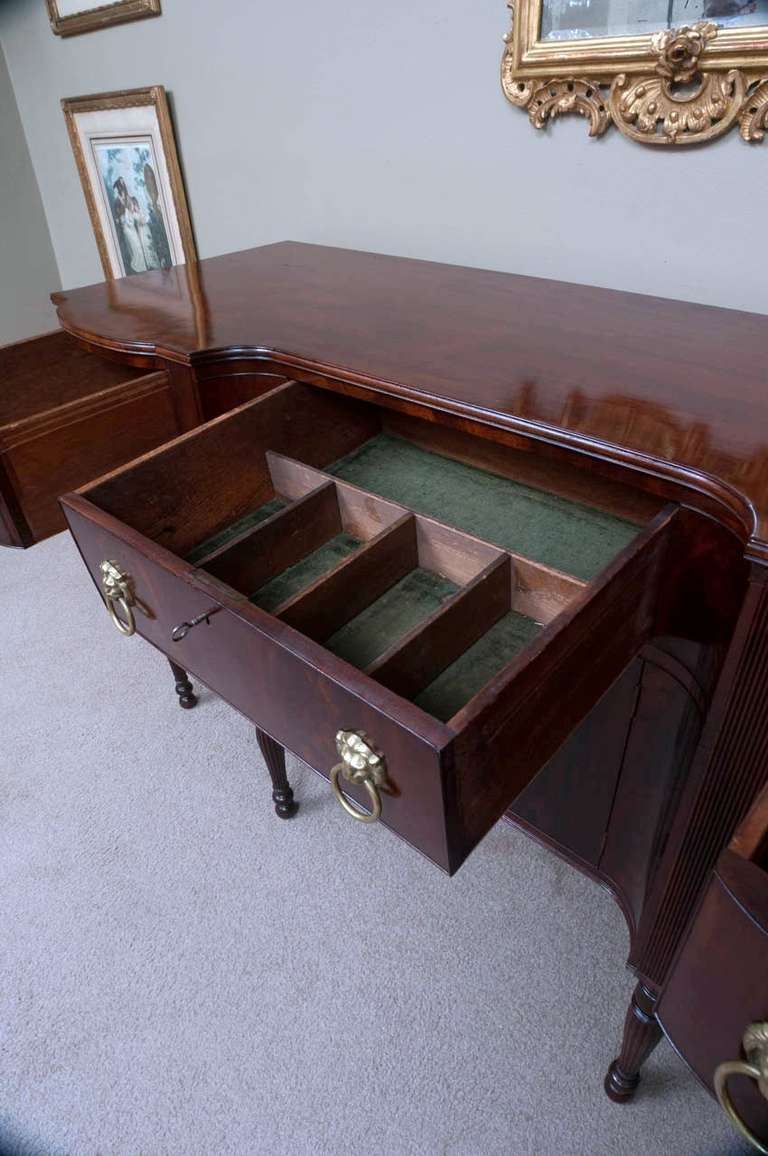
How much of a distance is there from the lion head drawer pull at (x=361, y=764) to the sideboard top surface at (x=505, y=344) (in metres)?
0.28

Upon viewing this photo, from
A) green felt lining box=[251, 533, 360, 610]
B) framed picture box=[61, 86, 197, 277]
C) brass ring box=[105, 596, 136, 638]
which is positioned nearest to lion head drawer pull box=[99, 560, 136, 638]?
brass ring box=[105, 596, 136, 638]

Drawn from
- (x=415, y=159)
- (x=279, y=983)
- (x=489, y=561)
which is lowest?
(x=279, y=983)

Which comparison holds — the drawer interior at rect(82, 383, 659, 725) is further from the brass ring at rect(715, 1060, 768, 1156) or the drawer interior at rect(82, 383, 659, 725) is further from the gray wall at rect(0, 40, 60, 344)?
the gray wall at rect(0, 40, 60, 344)

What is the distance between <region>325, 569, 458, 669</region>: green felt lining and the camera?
63cm

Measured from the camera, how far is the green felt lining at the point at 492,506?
0.68 m

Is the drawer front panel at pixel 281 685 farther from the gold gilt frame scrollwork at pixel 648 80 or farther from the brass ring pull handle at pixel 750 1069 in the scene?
the gold gilt frame scrollwork at pixel 648 80

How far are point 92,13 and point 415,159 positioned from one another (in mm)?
860

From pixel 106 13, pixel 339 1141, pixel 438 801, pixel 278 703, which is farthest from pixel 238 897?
pixel 106 13

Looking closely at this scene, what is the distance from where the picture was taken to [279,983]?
94 cm

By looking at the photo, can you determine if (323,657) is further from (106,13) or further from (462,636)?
(106,13)

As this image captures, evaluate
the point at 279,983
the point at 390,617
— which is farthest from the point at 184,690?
the point at 390,617

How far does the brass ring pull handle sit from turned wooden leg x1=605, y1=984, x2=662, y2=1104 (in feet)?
1.18

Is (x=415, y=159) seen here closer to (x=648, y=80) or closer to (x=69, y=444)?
(x=648, y=80)

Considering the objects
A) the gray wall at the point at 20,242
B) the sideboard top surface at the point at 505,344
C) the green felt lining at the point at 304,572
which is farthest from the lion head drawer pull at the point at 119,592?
the gray wall at the point at 20,242
